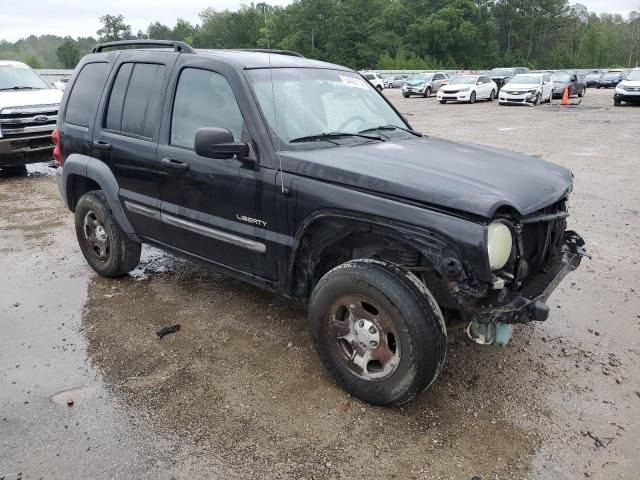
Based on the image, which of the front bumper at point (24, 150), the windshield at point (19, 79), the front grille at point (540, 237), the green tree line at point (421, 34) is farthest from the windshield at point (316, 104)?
the green tree line at point (421, 34)

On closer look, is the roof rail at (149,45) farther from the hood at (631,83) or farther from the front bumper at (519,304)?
the hood at (631,83)

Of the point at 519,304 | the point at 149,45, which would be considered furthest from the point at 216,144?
→ the point at 519,304

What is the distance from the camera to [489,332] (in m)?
2.93

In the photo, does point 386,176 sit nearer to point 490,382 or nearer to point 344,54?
A: point 490,382

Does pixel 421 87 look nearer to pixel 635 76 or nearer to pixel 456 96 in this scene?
pixel 456 96

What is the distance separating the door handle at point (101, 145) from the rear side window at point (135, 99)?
0.44 ft

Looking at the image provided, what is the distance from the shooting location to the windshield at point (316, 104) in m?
3.53

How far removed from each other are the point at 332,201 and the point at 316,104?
101 centimetres

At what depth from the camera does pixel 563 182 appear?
3398mm

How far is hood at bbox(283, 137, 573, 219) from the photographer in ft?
9.04

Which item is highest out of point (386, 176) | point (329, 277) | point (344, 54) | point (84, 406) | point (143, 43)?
point (344, 54)

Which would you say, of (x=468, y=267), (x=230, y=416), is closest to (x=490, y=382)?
(x=468, y=267)

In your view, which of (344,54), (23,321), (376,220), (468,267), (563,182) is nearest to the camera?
(468,267)

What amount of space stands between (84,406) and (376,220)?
2.02 metres
